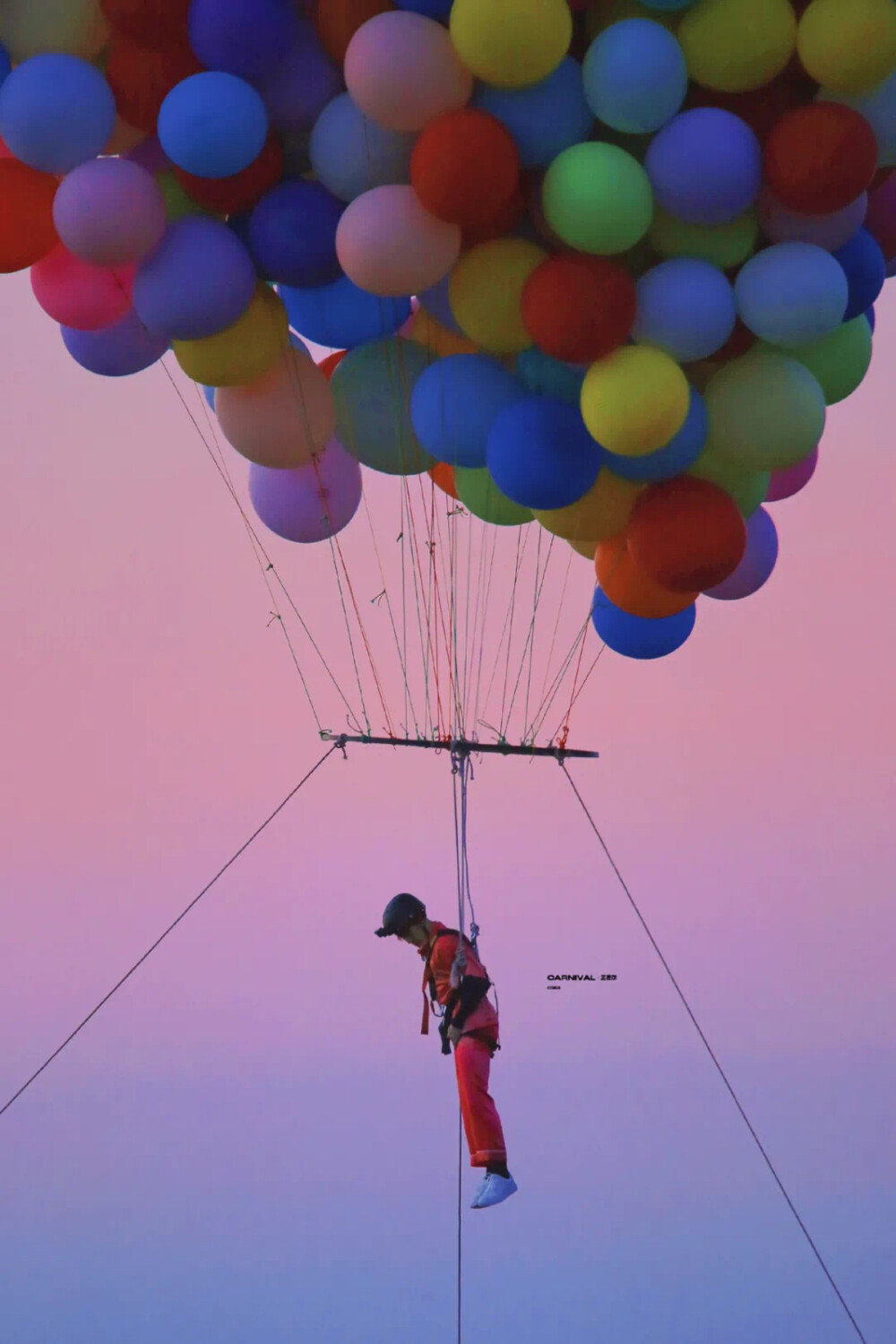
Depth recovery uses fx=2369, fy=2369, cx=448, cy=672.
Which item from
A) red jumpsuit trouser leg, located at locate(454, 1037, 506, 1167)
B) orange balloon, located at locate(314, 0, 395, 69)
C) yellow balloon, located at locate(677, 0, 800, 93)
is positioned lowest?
red jumpsuit trouser leg, located at locate(454, 1037, 506, 1167)

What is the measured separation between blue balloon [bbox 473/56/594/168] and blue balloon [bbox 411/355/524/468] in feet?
2.33

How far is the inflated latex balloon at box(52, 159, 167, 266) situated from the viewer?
640 centimetres

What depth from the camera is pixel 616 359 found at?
6.40 metres

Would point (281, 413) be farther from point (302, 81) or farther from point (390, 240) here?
point (302, 81)

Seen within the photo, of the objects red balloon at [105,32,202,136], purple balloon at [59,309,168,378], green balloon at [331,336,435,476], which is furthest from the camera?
green balloon at [331,336,435,476]

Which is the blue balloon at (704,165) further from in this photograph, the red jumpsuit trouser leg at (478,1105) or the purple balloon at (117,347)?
the red jumpsuit trouser leg at (478,1105)

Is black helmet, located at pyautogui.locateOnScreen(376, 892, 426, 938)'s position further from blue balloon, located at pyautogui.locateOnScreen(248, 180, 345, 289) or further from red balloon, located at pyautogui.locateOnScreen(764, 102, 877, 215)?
red balloon, located at pyautogui.locateOnScreen(764, 102, 877, 215)

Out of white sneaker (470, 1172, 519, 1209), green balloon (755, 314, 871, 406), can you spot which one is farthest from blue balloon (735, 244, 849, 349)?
white sneaker (470, 1172, 519, 1209)

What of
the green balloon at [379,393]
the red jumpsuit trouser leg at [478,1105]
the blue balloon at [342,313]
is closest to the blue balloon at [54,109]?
the blue balloon at [342,313]

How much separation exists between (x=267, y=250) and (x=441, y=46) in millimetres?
772

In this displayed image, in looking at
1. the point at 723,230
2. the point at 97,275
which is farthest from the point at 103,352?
the point at 723,230

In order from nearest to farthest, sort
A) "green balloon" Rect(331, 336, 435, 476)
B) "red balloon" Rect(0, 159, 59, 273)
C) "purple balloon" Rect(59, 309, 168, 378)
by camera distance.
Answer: "red balloon" Rect(0, 159, 59, 273)
"purple balloon" Rect(59, 309, 168, 378)
"green balloon" Rect(331, 336, 435, 476)

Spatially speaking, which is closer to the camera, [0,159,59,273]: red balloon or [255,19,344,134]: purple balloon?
[255,19,344,134]: purple balloon

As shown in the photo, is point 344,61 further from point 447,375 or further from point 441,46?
point 447,375
